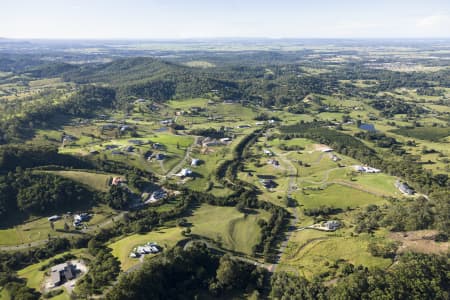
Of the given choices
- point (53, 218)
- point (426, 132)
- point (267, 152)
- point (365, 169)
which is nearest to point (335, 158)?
point (365, 169)

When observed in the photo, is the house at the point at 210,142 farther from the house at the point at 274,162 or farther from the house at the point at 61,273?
the house at the point at 61,273

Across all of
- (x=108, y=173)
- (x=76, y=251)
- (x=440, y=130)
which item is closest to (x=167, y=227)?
(x=76, y=251)

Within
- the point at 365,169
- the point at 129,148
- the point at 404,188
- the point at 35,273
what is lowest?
the point at 35,273

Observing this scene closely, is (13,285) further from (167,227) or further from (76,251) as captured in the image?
(167,227)

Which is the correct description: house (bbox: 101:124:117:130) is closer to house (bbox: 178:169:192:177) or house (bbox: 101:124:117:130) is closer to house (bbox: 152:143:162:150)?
house (bbox: 152:143:162:150)

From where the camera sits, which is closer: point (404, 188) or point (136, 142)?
point (404, 188)

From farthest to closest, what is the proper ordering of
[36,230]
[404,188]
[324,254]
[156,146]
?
[156,146] < [404,188] < [36,230] < [324,254]

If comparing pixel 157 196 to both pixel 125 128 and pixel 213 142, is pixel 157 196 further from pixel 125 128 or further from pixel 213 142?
pixel 125 128

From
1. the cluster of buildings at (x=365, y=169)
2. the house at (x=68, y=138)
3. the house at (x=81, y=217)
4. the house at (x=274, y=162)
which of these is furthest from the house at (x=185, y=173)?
the house at (x=68, y=138)
